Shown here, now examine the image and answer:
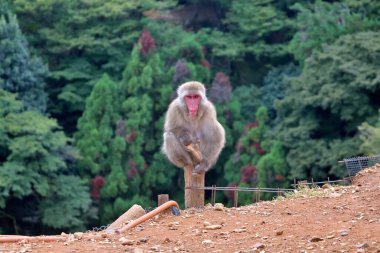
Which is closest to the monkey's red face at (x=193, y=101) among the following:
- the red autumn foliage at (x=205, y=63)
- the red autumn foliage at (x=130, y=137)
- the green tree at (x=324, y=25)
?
the red autumn foliage at (x=130, y=137)

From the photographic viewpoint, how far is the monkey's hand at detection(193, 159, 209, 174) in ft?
28.6

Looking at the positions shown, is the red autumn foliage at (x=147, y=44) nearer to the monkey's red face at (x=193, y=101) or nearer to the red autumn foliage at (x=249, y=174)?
the red autumn foliage at (x=249, y=174)

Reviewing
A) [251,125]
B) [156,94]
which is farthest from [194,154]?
[156,94]

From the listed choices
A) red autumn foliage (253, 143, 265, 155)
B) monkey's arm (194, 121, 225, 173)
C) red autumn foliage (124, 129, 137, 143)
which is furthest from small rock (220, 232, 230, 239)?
red autumn foliage (124, 129, 137, 143)

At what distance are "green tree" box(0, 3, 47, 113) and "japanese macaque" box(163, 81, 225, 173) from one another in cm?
1263

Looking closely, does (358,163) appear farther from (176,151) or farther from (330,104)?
(330,104)

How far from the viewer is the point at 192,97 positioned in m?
9.23

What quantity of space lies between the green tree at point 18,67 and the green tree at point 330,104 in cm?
580

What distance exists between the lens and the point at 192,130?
948cm

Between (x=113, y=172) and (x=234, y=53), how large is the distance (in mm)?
5643

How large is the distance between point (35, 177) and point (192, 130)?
432 inches

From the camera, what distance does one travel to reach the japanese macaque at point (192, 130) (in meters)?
9.21

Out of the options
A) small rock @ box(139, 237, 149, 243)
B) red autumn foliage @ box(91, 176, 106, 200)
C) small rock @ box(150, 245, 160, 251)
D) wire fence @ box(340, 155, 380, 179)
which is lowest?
red autumn foliage @ box(91, 176, 106, 200)

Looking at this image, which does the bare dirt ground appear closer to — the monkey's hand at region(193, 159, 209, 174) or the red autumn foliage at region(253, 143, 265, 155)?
the monkey's hand at region(193, 159, 209, 174)
